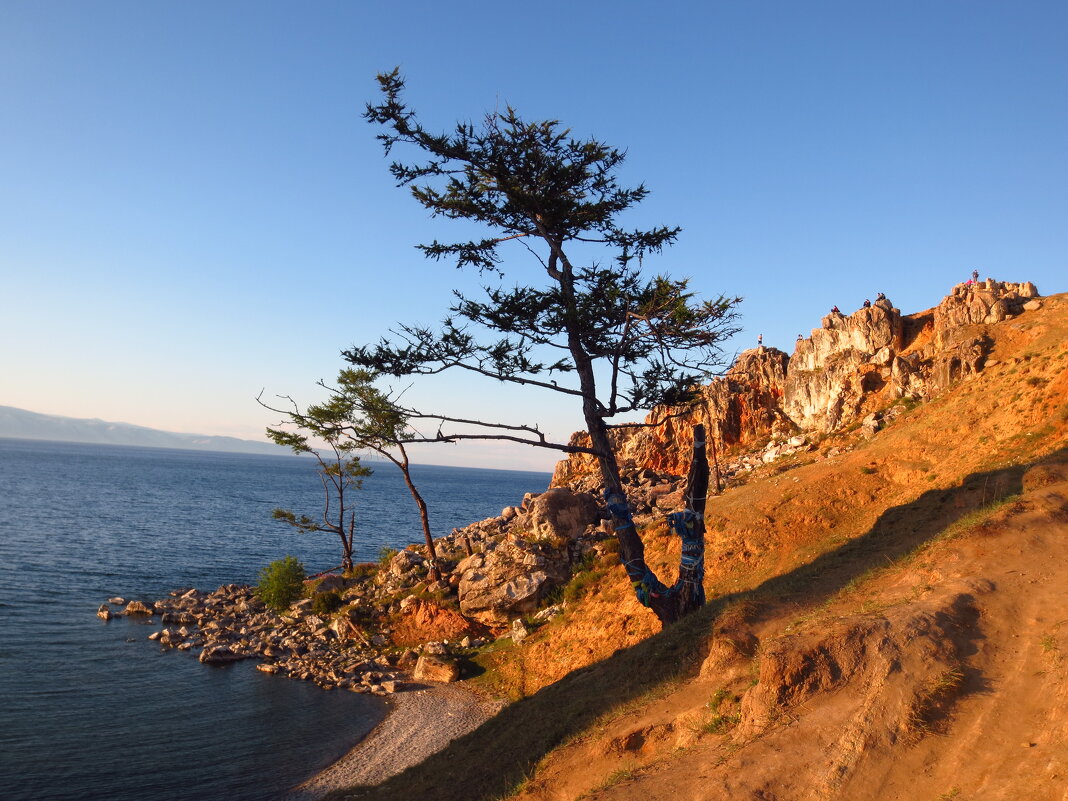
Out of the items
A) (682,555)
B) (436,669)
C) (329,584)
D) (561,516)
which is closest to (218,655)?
(329,584)

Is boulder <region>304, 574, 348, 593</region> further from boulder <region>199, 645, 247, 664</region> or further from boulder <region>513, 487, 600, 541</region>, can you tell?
boulder <region>513, 487, 600, 541</region>

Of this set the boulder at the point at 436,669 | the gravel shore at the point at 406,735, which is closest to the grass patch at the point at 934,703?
the gravel shore at the point at 406,735

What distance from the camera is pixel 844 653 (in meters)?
9.67

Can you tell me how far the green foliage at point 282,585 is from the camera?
35.3 m

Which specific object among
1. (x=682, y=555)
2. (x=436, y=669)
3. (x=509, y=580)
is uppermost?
(x=682, y=555)

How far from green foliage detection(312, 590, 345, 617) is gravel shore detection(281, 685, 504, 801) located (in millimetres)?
10029

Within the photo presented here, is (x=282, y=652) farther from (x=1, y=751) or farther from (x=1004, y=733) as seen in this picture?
(x=1004, y=733)

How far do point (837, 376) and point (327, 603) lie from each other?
42.9m

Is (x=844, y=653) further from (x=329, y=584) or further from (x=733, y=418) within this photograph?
(x=733, y=418)

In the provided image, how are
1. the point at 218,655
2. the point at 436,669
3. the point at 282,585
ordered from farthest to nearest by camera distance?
1. the point at 282,585
2. the point at 218,655
3. the point at 436,669

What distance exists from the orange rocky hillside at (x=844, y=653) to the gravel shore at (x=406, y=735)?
1.41 metres

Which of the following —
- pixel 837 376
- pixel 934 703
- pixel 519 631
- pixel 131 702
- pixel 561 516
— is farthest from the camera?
pixel 837 376

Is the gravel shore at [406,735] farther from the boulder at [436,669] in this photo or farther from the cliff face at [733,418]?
the cliff face at [733,418]

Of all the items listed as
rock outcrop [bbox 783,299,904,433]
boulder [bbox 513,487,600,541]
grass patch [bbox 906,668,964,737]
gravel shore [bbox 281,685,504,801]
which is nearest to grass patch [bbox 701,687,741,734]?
grass patch [bbox 906,668,964,737]
